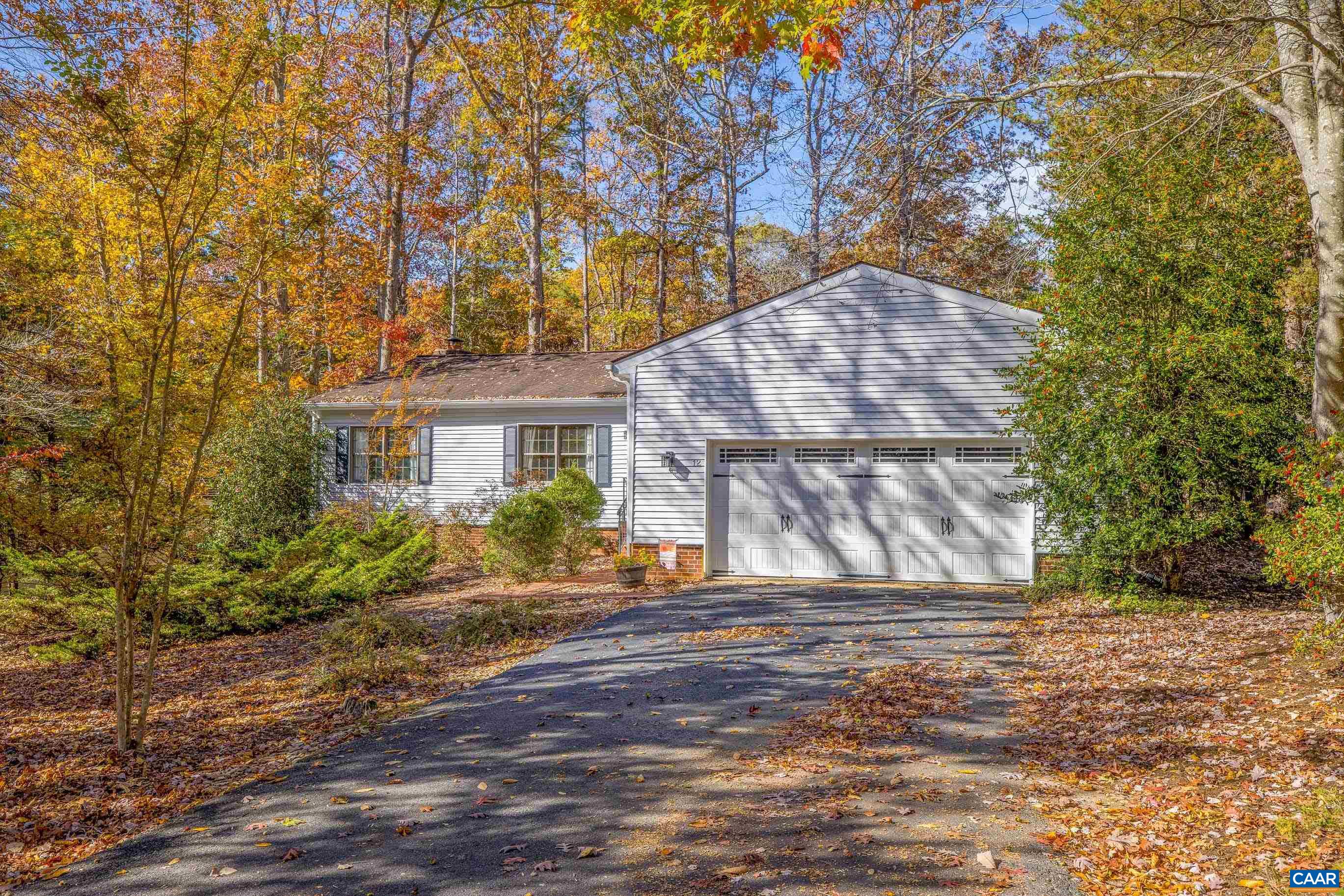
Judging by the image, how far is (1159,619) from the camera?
9.30 m

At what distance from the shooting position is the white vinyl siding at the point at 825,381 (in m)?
12.6

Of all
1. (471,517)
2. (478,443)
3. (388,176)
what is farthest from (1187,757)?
(388,176)

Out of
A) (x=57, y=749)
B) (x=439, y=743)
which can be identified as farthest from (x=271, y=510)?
(x=439, y=743)

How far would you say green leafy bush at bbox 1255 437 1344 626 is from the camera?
20.5 feet

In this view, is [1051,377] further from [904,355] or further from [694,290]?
[694,290]

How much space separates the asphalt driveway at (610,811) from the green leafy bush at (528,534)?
544 centimetres

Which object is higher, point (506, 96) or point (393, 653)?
point (506, 96)

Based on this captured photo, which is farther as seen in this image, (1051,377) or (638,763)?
(1051,377)

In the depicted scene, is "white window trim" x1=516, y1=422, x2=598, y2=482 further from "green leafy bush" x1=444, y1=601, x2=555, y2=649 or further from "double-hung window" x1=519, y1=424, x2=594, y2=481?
"green leafy bush" x1=444, y1=601, x2=555, y2=649

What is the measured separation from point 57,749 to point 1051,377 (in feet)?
34.9

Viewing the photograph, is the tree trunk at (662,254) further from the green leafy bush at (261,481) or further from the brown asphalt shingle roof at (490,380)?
the green leafy bush at (261,481)

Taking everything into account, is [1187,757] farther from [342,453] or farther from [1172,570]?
[342,453]

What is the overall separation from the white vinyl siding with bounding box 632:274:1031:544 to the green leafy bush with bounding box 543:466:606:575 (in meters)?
0.81

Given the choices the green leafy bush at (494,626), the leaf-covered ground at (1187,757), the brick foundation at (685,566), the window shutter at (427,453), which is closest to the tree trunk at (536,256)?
the window shutter at (427,453)
